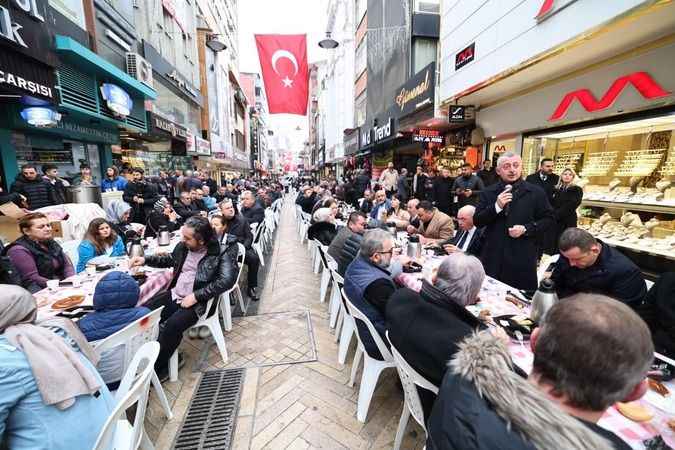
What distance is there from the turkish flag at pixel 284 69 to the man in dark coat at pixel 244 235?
19.5ft

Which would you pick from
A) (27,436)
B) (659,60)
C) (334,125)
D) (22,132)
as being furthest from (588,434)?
(334,125)

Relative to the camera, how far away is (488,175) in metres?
7.46

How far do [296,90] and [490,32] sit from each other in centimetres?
579

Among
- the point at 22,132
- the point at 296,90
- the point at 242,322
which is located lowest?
the point at 242,322

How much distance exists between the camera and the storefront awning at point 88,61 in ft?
20.2

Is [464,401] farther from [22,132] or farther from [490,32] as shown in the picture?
[22,132]

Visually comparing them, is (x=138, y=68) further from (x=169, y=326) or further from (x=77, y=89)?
(x=169, y=326)

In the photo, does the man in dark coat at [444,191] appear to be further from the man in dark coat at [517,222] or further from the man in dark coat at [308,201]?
the man in dark coat at [517,222]

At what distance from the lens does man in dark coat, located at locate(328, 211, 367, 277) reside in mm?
3262

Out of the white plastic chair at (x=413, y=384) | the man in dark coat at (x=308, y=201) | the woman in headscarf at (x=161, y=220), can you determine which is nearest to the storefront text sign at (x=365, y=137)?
the man in dark coat at (x=308, y=201)

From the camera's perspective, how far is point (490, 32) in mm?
6031

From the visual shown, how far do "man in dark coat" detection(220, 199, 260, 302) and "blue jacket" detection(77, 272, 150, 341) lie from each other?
272 cm

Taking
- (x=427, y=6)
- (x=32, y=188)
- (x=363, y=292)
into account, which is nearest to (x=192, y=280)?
(x=363, y=292)

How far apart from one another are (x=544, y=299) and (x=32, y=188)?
7.88 m
